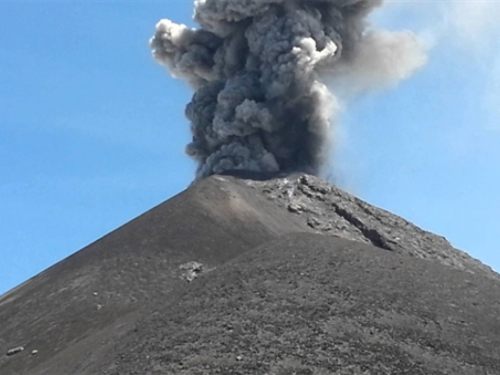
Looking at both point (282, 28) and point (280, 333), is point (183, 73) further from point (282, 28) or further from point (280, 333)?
point (280, 333)

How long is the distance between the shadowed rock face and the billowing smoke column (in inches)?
544

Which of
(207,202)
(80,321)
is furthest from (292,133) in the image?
(80,321)

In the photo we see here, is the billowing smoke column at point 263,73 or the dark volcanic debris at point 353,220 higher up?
the billowing smoke column at point 263,73

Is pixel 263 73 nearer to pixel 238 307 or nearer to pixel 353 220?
pixel 353 220

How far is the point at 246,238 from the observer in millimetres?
70125

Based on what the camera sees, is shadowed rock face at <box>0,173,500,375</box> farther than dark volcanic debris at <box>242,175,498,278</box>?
No

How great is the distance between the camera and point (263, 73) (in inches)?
3529

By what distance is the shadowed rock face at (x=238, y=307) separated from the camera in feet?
141

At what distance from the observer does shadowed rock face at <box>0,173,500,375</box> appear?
141 ft

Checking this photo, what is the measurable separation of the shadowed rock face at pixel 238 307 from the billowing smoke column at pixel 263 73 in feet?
45.3

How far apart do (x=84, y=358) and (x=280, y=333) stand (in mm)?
8583

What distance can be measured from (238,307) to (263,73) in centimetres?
4477

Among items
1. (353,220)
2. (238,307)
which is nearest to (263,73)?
(353,220)

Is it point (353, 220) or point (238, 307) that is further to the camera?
point (353, 220)
